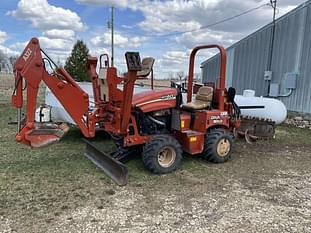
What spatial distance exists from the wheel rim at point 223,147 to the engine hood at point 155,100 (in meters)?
1.06

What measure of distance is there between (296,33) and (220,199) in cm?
811

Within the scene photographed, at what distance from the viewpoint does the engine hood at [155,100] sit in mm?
5106

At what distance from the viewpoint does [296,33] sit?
33.8 feet

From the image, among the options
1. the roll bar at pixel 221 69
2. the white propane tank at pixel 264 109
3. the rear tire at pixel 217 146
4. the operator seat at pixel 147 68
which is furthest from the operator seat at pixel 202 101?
the white propane tank at pixel 264 109

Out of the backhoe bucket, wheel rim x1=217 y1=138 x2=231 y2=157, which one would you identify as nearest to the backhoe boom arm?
the backhoe bucket

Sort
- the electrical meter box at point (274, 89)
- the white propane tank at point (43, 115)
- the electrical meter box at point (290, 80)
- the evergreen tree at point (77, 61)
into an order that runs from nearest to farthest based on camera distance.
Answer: the white propane tank at point (43, 115) < the electrical meter box at point (290, 80) < the electrical meter box at point (274, 89) < the evergreen tree at point (77, 61)

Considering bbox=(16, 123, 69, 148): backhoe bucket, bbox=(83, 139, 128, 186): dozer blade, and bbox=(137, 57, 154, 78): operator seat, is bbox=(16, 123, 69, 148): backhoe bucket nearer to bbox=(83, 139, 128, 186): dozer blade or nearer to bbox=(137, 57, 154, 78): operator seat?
bbox=(83, 139, 128, 186): dozer blade

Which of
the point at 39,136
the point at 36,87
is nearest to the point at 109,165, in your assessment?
the point at 39,136

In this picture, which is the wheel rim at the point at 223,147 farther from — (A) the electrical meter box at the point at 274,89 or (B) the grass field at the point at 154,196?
(A) the electrical meter box at the point at 274,89

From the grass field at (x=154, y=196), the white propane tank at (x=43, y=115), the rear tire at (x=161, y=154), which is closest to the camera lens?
the grass field at (x=154, y=196)

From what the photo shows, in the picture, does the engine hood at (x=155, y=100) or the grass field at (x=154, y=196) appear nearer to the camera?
the grass field at (x=154, y=196)

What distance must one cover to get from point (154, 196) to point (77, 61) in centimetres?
1558

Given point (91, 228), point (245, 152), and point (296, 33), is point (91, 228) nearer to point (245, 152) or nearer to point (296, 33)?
point (245, 152)

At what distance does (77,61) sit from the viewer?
18.5 metres
